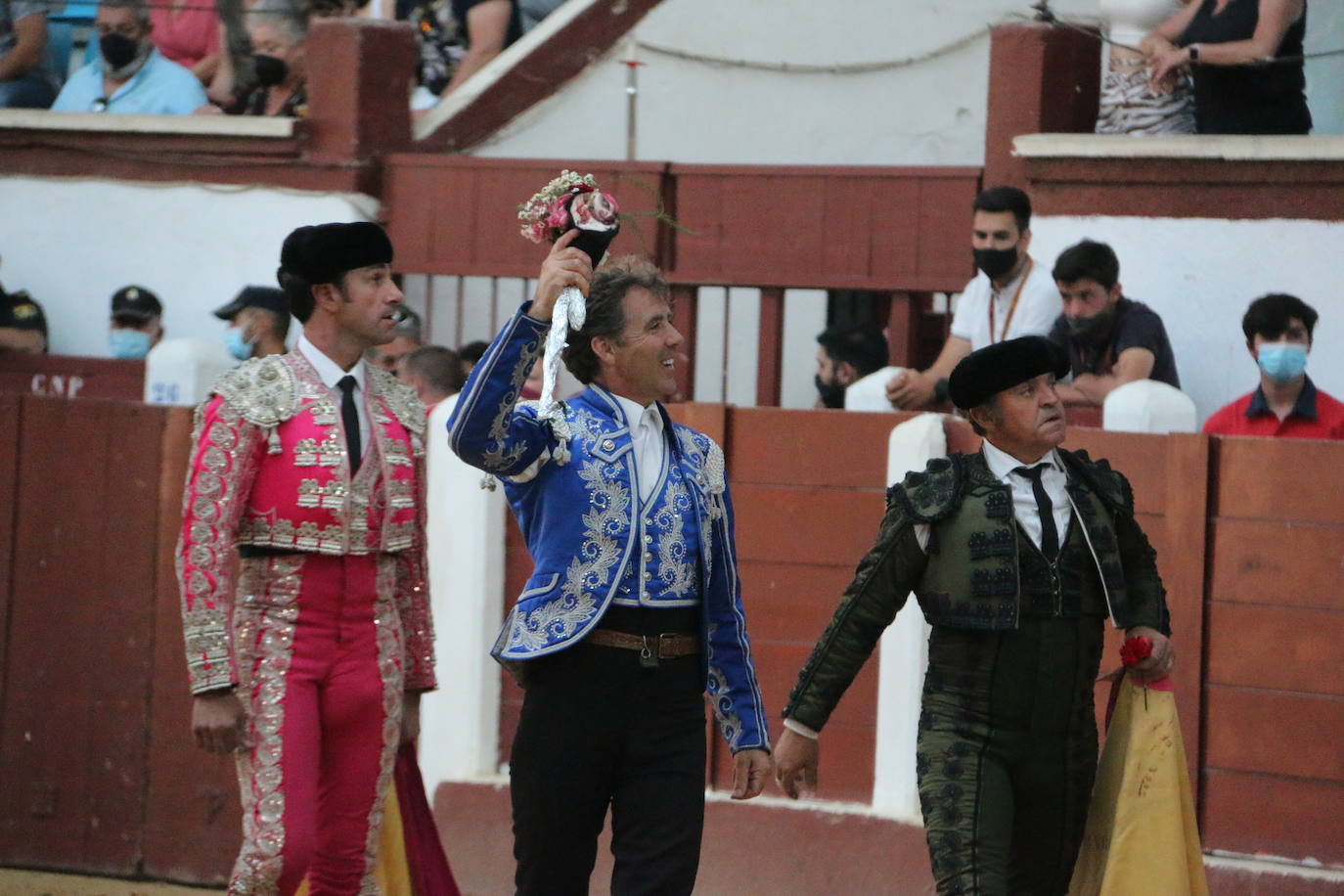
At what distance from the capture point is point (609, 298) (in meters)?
4.06

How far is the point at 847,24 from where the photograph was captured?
9648 mm

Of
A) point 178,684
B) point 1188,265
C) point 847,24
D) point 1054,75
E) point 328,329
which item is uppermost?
point 847,24

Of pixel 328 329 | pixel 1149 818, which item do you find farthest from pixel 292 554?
pixel 1149 818

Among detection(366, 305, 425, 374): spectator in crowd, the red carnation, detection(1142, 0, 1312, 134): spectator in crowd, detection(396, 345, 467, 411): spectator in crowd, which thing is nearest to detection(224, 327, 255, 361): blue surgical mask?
detection(366, 305, 425, 374): spectator in crowd

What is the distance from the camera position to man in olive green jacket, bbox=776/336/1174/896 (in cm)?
424

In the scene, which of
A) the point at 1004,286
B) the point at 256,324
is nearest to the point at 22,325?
the point at 256,324

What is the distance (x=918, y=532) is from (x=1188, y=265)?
3.36 meters

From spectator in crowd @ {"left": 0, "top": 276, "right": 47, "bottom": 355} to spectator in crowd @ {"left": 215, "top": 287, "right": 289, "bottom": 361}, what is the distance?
1.78m

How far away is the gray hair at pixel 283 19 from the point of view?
31.6 feet

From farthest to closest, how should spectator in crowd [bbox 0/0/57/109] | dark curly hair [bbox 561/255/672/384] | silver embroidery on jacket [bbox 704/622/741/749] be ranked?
spectator in crowd [bbox 0/0/57/109] → silver embroidery on jacket [bbox 704/622/741/749] → dark curly hair [bbox 561/255/672/384]

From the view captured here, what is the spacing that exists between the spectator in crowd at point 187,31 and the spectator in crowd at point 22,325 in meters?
1.60

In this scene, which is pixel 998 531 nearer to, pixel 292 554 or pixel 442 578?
pixel 292 554

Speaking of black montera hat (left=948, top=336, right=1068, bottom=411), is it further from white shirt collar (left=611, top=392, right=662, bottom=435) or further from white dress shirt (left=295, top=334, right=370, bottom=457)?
white dress shirt (left=295, top=334, right=370, bottom=457)

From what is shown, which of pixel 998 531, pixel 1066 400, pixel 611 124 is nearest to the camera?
pixel 998 531
